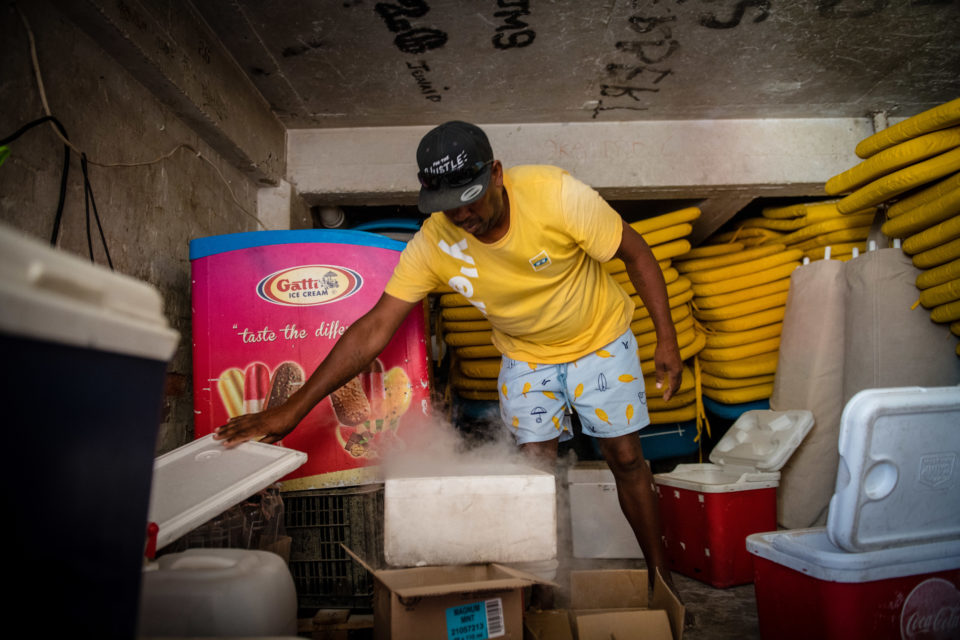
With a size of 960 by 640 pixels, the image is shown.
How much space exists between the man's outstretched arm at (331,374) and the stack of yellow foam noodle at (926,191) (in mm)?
2193

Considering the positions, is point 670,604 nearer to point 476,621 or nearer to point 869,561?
point 869,561

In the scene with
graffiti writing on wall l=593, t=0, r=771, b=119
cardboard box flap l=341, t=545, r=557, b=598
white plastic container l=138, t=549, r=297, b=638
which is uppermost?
graffiti writing on wall l=593, t=0, r=771, b=119

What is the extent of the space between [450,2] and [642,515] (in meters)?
2.07

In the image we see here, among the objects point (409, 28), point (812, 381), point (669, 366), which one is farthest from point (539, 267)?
point (812, 381)

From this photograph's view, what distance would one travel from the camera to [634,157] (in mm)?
3234

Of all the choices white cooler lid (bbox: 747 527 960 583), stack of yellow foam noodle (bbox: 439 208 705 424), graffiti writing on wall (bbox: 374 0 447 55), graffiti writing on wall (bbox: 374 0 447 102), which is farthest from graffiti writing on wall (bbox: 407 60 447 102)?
white cooler lid (bbox: 747 527 960 583)

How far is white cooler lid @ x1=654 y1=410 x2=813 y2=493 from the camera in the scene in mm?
2432

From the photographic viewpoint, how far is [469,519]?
4.86 feet

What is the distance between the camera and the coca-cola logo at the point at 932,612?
1.40m

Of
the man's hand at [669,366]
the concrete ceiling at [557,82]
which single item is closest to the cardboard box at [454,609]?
the man's hand at [669,366]

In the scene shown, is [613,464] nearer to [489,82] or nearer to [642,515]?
[642,515]

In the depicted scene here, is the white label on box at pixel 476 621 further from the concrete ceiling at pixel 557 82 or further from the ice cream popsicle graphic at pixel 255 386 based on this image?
the concrete ceiling at pixel 557 82

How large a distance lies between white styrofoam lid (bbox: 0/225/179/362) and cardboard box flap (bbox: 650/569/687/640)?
1.48 meters

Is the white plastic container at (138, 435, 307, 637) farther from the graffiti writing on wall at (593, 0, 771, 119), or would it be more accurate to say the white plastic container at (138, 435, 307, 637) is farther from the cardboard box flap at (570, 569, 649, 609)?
the graffiti writing on wall at (593, 0, 771, 119)
